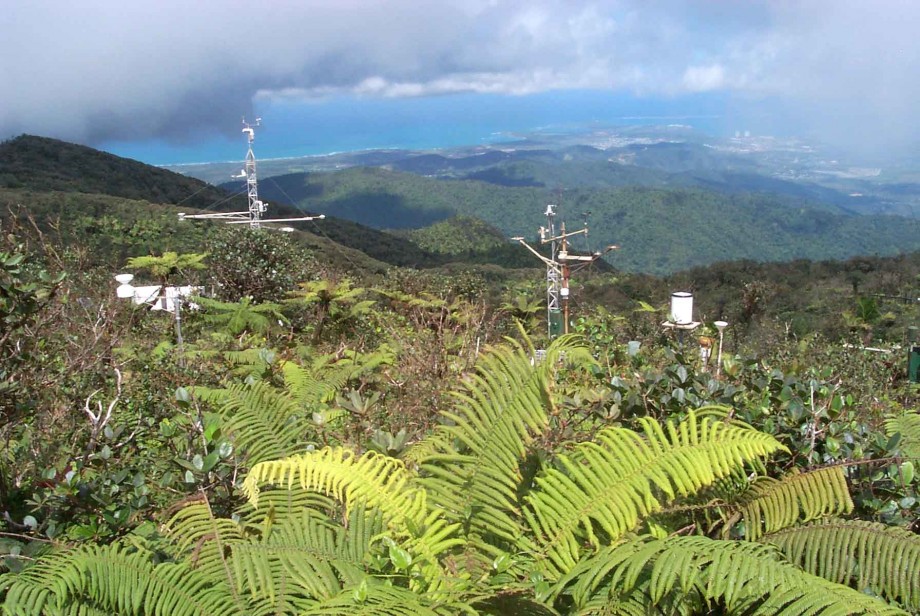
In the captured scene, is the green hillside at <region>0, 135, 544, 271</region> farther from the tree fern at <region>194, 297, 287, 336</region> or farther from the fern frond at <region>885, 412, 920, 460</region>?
the fern frond at <region>885, 412, 920, 460</region>

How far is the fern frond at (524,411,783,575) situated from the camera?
6.04ft

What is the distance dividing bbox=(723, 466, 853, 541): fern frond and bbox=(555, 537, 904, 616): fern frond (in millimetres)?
320

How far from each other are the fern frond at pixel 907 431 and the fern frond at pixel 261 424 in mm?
2069

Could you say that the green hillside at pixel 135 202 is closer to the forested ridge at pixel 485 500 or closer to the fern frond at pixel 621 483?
the forested ridge at pixel 485 500

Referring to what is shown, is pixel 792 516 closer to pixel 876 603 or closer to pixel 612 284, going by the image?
pixel 876 603

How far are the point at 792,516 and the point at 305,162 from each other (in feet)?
471

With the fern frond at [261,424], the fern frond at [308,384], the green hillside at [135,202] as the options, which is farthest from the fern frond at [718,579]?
the green hillside at [135,202]

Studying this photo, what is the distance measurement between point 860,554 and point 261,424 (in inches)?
74.8

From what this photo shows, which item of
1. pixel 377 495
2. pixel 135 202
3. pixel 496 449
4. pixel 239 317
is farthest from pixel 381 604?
pixel 135 202

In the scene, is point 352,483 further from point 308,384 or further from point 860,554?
point 308,384

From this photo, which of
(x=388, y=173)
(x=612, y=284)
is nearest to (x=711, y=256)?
(x=388, y=173)

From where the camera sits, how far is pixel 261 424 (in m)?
2.50

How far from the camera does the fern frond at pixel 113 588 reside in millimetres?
1587

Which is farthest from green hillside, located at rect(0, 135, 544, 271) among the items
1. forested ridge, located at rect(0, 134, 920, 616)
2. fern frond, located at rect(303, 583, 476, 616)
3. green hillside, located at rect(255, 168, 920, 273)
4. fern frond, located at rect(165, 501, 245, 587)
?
green hillside, located at rect(255, 168, 920, 273)
